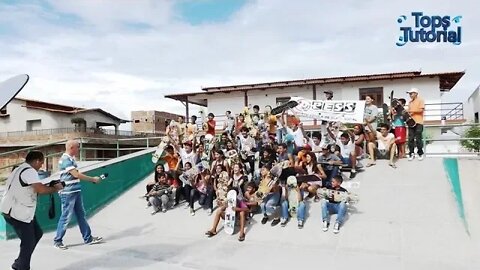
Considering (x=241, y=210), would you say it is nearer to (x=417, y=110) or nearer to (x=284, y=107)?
(x=284, y=107)

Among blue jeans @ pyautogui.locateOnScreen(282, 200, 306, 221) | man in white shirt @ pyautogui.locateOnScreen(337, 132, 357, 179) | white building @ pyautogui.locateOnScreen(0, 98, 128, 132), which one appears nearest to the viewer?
blue jeans @ pyautogui.locateOnScreen(282, 200, 306, 221)

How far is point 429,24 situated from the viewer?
1827 centimetres

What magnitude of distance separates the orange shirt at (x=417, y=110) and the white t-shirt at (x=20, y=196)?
26.0 feet

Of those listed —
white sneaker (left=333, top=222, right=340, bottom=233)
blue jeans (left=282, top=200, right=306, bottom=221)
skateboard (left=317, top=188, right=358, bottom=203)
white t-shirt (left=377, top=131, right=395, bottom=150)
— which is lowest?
white sneaker (left=333, top=222, right=340, bottom=233)

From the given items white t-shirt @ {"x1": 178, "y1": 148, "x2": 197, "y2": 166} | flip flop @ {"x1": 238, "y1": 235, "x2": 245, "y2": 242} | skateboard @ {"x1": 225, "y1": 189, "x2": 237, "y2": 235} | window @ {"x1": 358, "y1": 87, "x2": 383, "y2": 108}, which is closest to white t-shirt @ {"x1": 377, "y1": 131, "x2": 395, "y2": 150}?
skateboard @ {"x1": 225, "y1": 189, "x2": 237, "y2": 235}

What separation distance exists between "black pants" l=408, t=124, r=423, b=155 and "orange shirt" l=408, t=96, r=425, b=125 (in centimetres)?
16

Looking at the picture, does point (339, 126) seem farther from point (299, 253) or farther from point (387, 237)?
point (299, 253)

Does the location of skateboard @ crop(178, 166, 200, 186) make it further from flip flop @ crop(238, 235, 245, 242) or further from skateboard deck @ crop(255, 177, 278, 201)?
flip flop @ crop(238, 235, 245, 242)

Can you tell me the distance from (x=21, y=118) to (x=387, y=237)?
1339 inches

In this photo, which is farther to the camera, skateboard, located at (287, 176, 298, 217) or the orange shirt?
the orange shirt

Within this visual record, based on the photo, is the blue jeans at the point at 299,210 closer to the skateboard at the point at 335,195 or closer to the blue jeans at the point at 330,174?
the skateboard at the point at 335,195

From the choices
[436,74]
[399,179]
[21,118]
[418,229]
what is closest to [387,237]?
[418,229]

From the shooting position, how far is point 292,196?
25.1 ft

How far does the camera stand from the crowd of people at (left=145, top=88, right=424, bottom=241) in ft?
25.3
